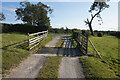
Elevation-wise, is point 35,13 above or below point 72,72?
above

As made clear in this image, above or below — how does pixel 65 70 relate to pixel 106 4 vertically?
below

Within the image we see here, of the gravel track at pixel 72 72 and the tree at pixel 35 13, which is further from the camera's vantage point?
the tree at pixel 35 13

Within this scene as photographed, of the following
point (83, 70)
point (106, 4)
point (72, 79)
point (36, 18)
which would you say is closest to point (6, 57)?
point (72, 79)

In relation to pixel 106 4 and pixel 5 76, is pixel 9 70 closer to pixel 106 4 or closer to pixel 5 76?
pixel 5 76

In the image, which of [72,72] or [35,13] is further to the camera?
[35,13]

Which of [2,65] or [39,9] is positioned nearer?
[2,65]

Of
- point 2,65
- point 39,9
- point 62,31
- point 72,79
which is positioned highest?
point 39,9

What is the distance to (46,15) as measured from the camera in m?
31.4

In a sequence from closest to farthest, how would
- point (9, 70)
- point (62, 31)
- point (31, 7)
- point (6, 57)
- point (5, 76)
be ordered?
point (5, 76)
point (9, 70)
point (6, 57)
point (31, 7)
point (62, 31)

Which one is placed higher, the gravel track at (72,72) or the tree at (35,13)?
the tree at (35,13)

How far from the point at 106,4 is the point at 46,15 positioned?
18.4m

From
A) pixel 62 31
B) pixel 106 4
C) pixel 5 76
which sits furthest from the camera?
pixel 62 31

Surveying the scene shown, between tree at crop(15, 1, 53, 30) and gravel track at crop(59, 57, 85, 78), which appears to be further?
tree at crop(15, 1, 53, 30)

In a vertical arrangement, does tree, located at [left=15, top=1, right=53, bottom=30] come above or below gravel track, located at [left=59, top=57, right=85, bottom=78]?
above
